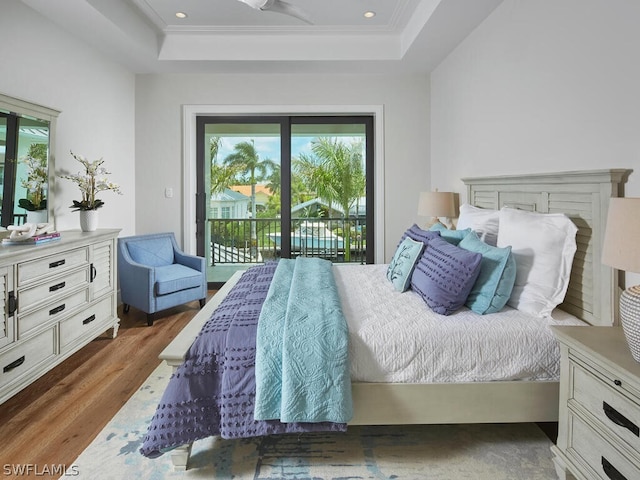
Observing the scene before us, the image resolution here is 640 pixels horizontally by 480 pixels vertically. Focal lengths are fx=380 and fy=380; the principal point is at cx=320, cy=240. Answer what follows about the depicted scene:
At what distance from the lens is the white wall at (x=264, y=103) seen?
4.43 meters

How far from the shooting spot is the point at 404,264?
2500 mm

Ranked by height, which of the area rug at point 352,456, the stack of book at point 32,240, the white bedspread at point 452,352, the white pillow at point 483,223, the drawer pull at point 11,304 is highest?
the white pillow at point 483,223

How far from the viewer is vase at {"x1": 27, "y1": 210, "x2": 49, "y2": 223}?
2.84 m

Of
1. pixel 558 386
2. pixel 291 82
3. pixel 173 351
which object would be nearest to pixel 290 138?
pixel 291 82

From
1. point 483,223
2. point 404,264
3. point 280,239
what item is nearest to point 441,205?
point 483,223

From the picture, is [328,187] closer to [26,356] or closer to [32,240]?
[32,240]

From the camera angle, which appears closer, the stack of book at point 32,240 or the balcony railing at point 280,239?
the stack of book at point 32,240

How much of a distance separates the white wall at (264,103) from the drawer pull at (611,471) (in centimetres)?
338

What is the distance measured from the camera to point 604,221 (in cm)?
186

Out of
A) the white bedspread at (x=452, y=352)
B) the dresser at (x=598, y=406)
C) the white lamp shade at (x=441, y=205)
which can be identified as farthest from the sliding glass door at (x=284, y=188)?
the dresser at (x=598, y=406)

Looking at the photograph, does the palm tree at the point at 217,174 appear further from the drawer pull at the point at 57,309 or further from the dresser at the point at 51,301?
the drawer pull at the point at 57,309

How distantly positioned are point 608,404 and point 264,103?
4.15 metres

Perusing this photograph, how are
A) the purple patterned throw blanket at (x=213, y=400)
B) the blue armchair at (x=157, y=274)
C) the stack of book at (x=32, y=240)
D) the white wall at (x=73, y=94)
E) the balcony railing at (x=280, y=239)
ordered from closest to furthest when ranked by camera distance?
the purple patterned throw blanket at (x=213, y=400) < the stack of book at (x=32, y=240) < the white wall at (x=73, y=94) < the blue armchair at (x=157, y=274) < the balcony railing at (x=280, y=239)

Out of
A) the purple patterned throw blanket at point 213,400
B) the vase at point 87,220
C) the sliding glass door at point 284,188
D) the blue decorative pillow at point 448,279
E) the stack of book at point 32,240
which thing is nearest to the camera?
the purple patterned throw blanket at point 213,400
